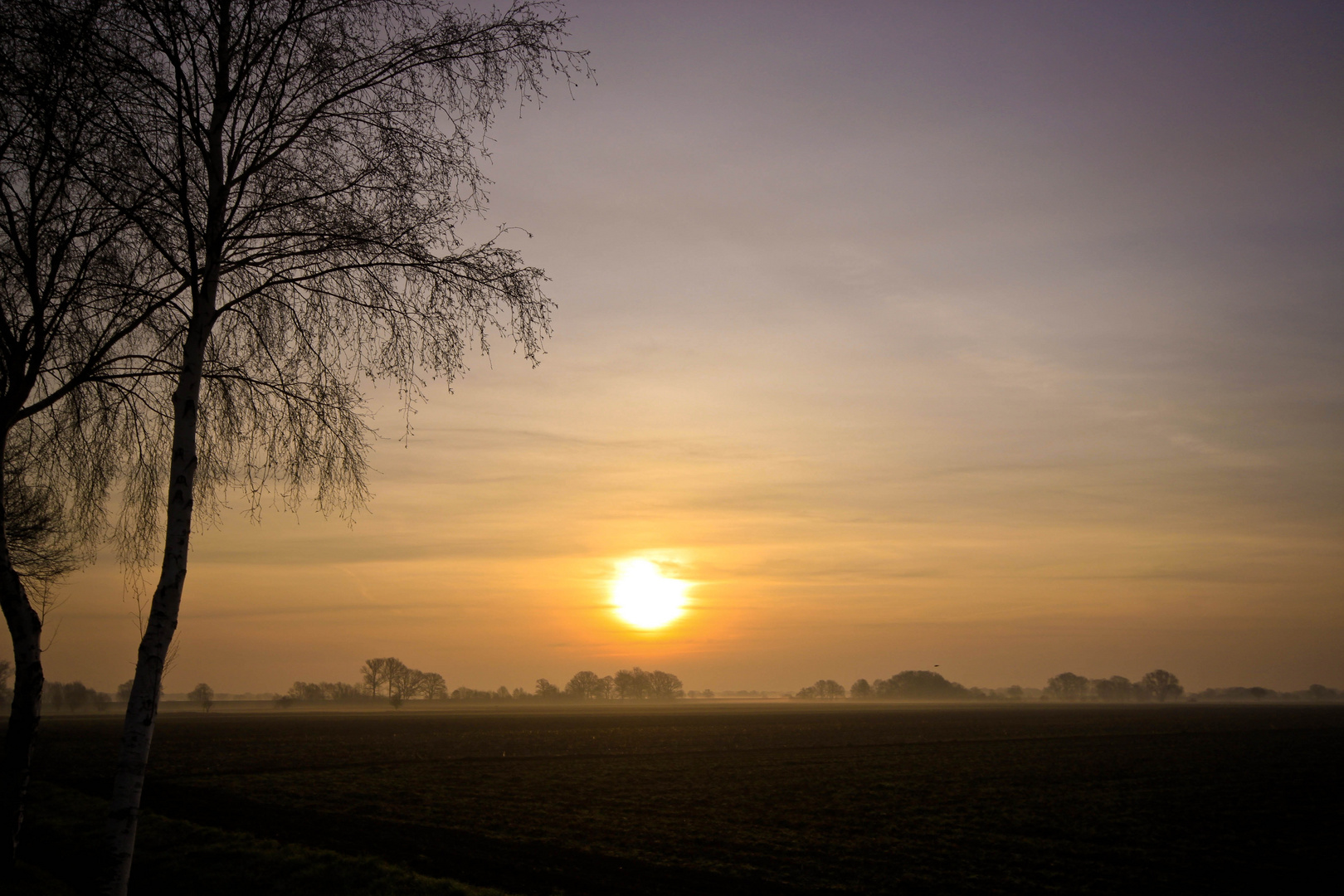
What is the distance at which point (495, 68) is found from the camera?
801 cm

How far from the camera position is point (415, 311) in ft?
25.9

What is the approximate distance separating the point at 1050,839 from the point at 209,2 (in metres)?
26.2

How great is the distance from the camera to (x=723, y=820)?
2494cm

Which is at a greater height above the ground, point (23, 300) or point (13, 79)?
point (13, 79)

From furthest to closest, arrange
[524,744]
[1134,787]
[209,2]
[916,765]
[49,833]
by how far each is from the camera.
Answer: [524,744], [916,765], [1134,787], [49,833], [209,2]

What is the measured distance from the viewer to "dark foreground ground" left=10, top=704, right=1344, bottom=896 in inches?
662

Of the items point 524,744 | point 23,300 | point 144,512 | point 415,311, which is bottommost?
point 524,744

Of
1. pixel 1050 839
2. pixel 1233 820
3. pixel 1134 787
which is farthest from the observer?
pixel 1134 787

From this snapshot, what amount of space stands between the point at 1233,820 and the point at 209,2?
33.7 metres

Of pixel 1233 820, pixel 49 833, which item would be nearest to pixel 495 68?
pixel 49 833

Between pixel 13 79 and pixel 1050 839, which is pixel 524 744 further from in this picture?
pixel 13 79

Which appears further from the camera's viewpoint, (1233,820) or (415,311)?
(1233,820)

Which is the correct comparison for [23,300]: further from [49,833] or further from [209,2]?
[49,833]

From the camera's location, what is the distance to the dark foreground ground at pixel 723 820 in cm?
1681
